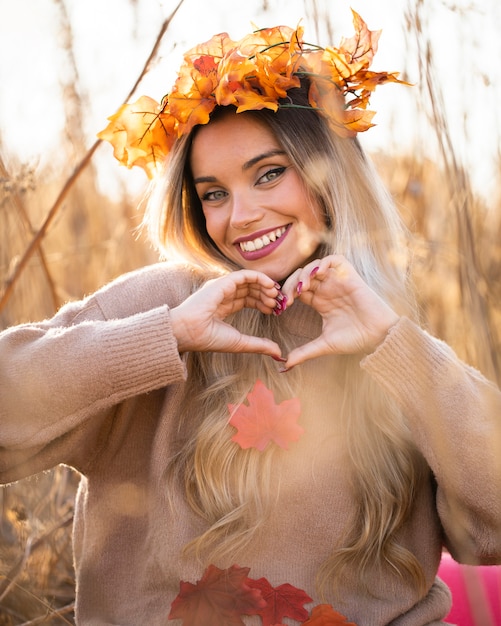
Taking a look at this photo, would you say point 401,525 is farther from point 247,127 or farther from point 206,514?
point 247,127

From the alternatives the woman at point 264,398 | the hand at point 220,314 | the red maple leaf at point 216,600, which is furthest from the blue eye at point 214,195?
the red maple leaf at point 216,600

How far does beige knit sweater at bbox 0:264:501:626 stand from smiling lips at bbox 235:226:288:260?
0.16 meters

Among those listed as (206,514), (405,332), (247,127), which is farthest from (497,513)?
(247,127)

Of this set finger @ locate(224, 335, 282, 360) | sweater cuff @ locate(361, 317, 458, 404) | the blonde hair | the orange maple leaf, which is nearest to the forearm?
finger @ locate(224, 335, 282, 360)

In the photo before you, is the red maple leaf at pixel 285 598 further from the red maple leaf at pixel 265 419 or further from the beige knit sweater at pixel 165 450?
the red maple leaf at pixel 265 419

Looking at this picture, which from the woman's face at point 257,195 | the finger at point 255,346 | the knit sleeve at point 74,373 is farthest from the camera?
the woman's face at point 257,195

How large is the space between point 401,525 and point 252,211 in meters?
0.75

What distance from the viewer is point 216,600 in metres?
1.35

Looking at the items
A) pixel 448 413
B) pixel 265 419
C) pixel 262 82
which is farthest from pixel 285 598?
pixel 262 82

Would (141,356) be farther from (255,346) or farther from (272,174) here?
(272,174)

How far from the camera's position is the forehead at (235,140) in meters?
1.53

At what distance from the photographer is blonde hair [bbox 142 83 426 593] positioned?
4.74 feet

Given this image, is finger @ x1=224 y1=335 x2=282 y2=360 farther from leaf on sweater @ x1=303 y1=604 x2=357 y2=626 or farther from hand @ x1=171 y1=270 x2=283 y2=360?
leaf on sweater @ x1=303 y1=604 x2=357 y2=626

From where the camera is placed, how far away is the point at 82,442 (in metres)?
1.47
